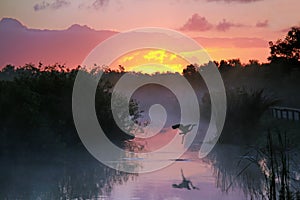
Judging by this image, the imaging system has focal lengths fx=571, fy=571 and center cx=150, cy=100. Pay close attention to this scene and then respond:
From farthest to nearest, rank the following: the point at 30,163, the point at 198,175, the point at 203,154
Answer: the point at 203,154 → the point at 30,163 → the point at 198,175

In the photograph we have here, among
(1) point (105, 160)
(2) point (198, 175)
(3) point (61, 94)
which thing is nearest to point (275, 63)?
(3) point (61, 94)

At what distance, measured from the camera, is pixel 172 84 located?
6125 centimetres

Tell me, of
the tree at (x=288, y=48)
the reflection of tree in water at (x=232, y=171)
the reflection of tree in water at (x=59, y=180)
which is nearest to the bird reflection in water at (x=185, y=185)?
the reflection of tree in water at (x=232, y=171)

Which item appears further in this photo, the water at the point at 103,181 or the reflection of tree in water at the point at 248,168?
the water at the point at 103,181

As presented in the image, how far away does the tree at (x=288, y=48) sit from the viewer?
42500 millimetres

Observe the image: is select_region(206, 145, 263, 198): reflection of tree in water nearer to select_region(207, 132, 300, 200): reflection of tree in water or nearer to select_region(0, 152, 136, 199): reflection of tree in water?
select_region(207, 132, 300, 200): reflection of tree in water

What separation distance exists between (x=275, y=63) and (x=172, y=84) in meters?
18.4

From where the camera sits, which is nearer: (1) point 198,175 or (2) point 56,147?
(1) point 198,175

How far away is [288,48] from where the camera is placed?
43.3 m

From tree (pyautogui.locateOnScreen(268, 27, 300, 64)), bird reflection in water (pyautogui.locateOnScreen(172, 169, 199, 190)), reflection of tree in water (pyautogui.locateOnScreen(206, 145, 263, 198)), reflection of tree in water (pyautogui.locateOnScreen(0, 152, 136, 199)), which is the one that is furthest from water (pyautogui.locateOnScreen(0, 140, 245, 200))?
tree (pyautogui.locateOnScreen(268, 27, 300, 64))

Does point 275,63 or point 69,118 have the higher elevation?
point 275,63

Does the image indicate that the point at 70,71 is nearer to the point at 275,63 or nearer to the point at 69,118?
the point at 69,118

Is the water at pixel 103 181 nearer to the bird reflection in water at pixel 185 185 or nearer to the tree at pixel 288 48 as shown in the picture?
the bird reflection in water at pixel 185 185

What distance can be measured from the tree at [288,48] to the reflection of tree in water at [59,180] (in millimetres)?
25015
